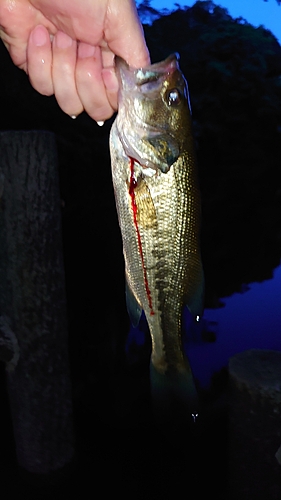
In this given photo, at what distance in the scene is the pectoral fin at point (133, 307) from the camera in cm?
170

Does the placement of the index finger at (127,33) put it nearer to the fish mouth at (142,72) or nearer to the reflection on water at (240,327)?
the fish mouth at (142,72)

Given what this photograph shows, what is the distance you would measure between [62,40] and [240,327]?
6.54 meters

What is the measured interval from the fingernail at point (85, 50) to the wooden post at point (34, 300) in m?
0.82

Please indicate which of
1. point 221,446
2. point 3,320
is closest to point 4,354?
point 3,320

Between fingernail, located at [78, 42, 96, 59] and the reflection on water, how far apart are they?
14.5 feet

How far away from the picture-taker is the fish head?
1485 mm

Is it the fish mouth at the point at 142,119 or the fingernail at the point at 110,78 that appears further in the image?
the fingernail at the point at 110,78

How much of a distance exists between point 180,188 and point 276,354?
1432 mm

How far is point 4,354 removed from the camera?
2.64 m

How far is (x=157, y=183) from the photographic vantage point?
59.8 inches

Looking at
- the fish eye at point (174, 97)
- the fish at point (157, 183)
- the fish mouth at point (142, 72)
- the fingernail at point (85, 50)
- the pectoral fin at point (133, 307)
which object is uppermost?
the fingernail at point (85, 50)

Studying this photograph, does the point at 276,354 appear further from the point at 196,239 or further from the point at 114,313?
the point at 114,313

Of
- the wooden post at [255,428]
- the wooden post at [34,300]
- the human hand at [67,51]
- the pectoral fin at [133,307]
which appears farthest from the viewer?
the wooden post at [34,300]

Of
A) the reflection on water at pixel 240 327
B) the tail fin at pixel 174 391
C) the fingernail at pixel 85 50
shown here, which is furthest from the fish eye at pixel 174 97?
the reflection on water at pixel 240 327
